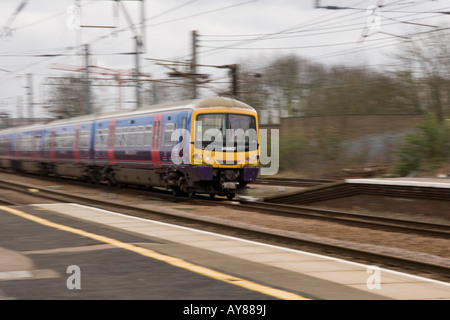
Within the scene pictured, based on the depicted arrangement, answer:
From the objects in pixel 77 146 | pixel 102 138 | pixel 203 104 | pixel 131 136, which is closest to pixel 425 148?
pixel 203 104

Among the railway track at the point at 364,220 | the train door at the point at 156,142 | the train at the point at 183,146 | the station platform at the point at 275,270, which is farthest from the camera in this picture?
the train door at the point at 156,142

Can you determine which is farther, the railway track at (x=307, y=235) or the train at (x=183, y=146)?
the train at (x=183, y=146)

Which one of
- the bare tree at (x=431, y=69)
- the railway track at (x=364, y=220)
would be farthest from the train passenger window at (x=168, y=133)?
the bare tree at (x=431, y=69)

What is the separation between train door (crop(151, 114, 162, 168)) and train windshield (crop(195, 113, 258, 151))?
2104 mm

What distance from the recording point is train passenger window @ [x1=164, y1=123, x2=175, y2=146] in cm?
1923

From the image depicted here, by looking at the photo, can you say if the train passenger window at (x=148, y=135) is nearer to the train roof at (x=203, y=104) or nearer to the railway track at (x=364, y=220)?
the train roof at (x=203, y=104)

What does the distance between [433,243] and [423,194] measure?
14.4 feet

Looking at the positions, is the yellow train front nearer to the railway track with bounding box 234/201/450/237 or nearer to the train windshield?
the train windshield

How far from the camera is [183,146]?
1856cm

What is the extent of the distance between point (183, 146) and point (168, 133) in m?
1.11

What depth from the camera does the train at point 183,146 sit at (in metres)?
18.5

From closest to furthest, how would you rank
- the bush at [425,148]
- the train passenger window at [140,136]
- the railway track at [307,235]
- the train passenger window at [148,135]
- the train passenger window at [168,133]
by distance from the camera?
1. the railway track at [307,235]
2. the train passenger window at [168,133]
3. the train passenger window at [148,135]
4. the train passenger window at [140,136]
5. the bush at [425,148]

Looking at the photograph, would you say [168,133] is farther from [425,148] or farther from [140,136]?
[425,148]
